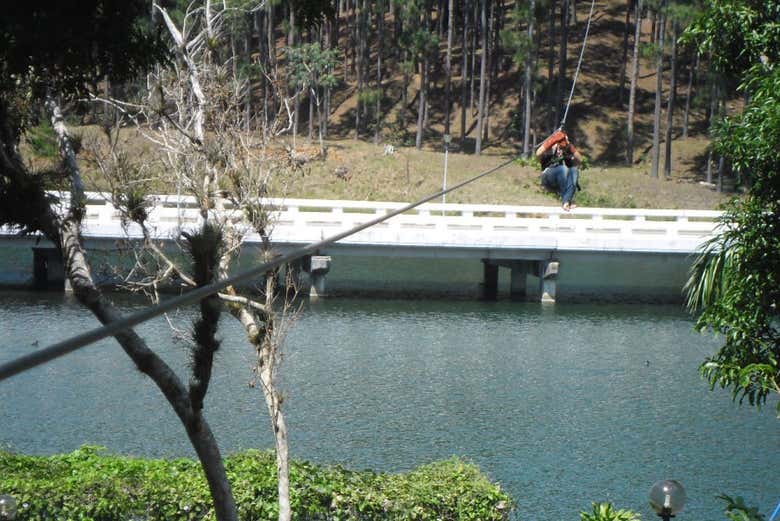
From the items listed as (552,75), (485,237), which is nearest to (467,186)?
(552,75)

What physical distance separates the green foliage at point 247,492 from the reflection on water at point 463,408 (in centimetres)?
226

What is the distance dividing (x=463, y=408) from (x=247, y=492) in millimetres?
7069

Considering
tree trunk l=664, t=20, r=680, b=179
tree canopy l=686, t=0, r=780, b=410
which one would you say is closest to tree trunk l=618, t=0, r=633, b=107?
tree trunk l=664, t=20, r=680, b=179

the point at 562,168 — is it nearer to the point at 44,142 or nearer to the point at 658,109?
the point at 44,142

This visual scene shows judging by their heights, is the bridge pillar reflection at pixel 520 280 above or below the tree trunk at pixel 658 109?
below

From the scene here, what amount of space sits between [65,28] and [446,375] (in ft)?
41.0

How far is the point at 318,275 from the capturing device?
992 inches

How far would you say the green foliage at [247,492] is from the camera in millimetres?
8227

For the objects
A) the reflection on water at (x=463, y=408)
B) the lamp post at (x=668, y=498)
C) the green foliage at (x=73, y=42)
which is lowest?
the reflection on water at (x=463, y=408)

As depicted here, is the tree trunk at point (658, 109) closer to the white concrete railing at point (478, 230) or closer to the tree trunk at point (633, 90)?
the tree trunk at point (633, 90)

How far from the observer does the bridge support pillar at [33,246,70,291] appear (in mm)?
25281

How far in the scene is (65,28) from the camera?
18.8ft

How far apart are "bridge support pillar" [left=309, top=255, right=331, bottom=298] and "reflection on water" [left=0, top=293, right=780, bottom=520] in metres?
3.15

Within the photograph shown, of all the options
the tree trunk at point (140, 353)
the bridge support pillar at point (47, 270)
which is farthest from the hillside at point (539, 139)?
the tree trunk at point (140, 353)
